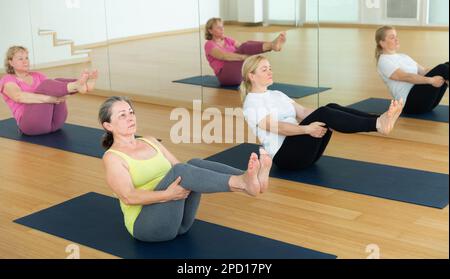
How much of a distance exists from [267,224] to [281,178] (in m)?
0.66

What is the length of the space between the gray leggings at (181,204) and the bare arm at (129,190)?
43mm

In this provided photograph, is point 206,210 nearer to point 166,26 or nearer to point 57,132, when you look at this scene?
point 57,132

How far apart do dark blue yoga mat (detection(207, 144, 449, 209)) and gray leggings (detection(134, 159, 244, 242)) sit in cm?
101

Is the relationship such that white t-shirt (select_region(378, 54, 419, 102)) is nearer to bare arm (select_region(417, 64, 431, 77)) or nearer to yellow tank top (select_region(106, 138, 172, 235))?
bare arm (select_region(417, 64, 431, 77))

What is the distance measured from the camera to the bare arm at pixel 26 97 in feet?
15.3

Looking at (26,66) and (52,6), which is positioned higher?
(52,6)

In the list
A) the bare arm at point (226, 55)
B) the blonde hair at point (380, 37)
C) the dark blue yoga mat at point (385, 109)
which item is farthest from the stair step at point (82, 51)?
the blonde hair at point (380, 37)

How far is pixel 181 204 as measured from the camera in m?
2.76

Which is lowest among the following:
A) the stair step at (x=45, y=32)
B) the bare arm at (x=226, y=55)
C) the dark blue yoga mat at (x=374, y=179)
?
the dark blue yoga mat at (x=374, y=179)

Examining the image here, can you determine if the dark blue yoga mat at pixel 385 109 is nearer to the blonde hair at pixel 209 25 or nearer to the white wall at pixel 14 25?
the blonde hair at pixel 209 25

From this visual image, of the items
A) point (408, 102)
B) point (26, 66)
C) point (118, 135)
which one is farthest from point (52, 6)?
point (118, 135)

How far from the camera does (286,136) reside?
3717 mm

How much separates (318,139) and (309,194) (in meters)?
0.34
